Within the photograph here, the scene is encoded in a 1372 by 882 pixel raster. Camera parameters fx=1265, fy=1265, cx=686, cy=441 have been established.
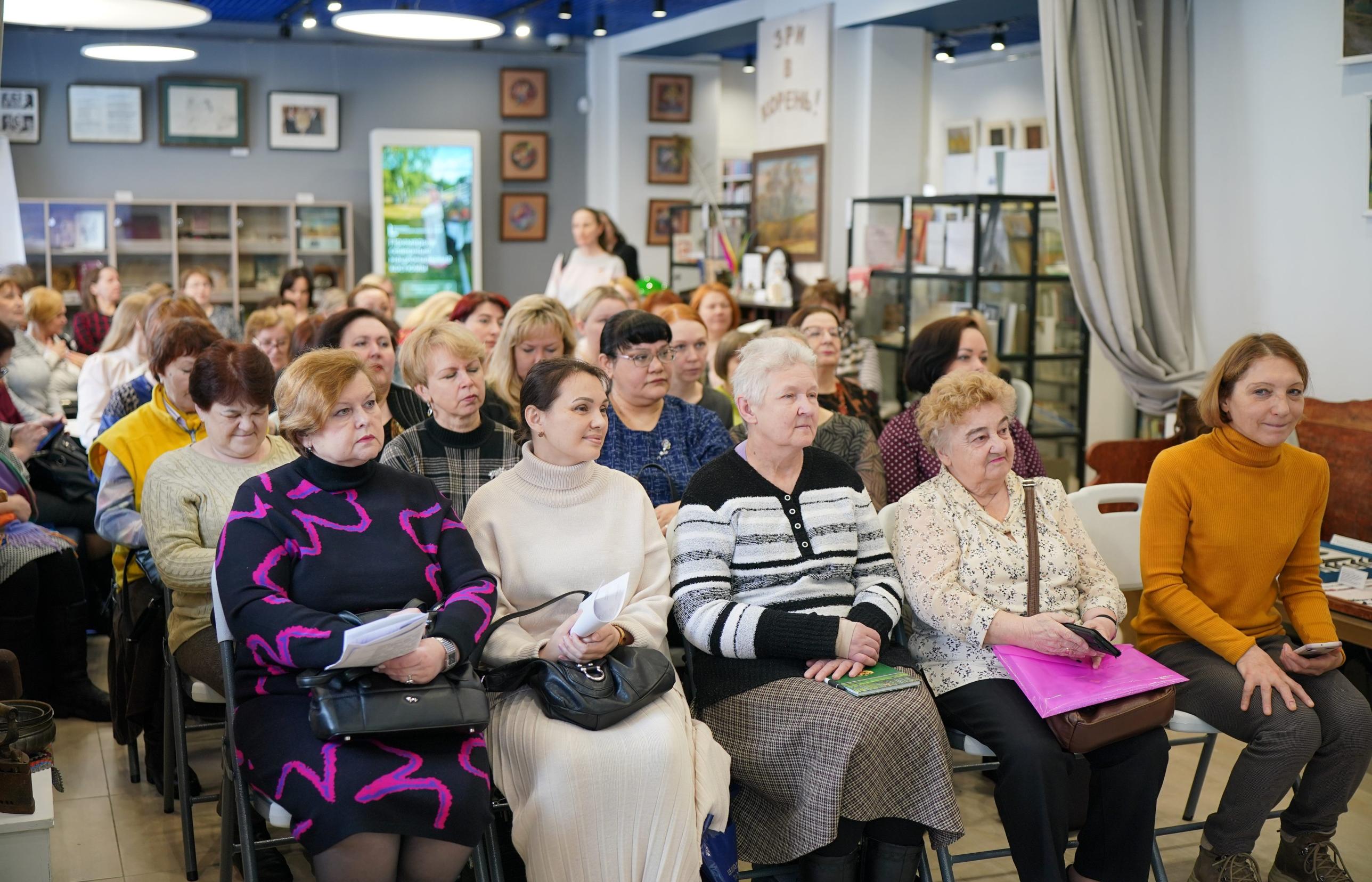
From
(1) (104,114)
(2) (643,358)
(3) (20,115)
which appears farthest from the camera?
(1) (104,114)

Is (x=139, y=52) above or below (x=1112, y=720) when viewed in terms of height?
above

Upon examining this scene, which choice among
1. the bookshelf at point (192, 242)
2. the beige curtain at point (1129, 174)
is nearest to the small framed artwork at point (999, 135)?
the beige curtain at point (1129, 174)

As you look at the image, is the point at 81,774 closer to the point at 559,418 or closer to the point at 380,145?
the point at 559,418

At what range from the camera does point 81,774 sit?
3.96m

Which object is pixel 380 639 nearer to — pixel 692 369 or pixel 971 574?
pixel 971 574

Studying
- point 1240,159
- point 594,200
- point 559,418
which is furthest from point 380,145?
point 559,418

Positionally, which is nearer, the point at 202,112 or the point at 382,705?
the point at 382,705

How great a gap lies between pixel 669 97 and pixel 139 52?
456cm

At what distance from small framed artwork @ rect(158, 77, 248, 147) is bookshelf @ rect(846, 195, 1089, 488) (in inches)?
251

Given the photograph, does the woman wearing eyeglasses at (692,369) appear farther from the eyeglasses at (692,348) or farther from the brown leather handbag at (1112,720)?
the brown leather handbag at (1112,720)

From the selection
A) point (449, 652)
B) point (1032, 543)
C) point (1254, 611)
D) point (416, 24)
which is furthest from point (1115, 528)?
point (416, 24)

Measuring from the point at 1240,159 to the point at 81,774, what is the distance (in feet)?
17.1

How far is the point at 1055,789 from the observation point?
113 inches

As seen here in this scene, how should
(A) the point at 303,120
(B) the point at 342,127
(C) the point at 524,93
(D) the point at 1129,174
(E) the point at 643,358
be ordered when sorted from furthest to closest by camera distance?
(C) the point at 524,93
(B) the point at 342,127
(A) the point at 303,120
(D) the point at 1129,174
(E) the point at 643,358
